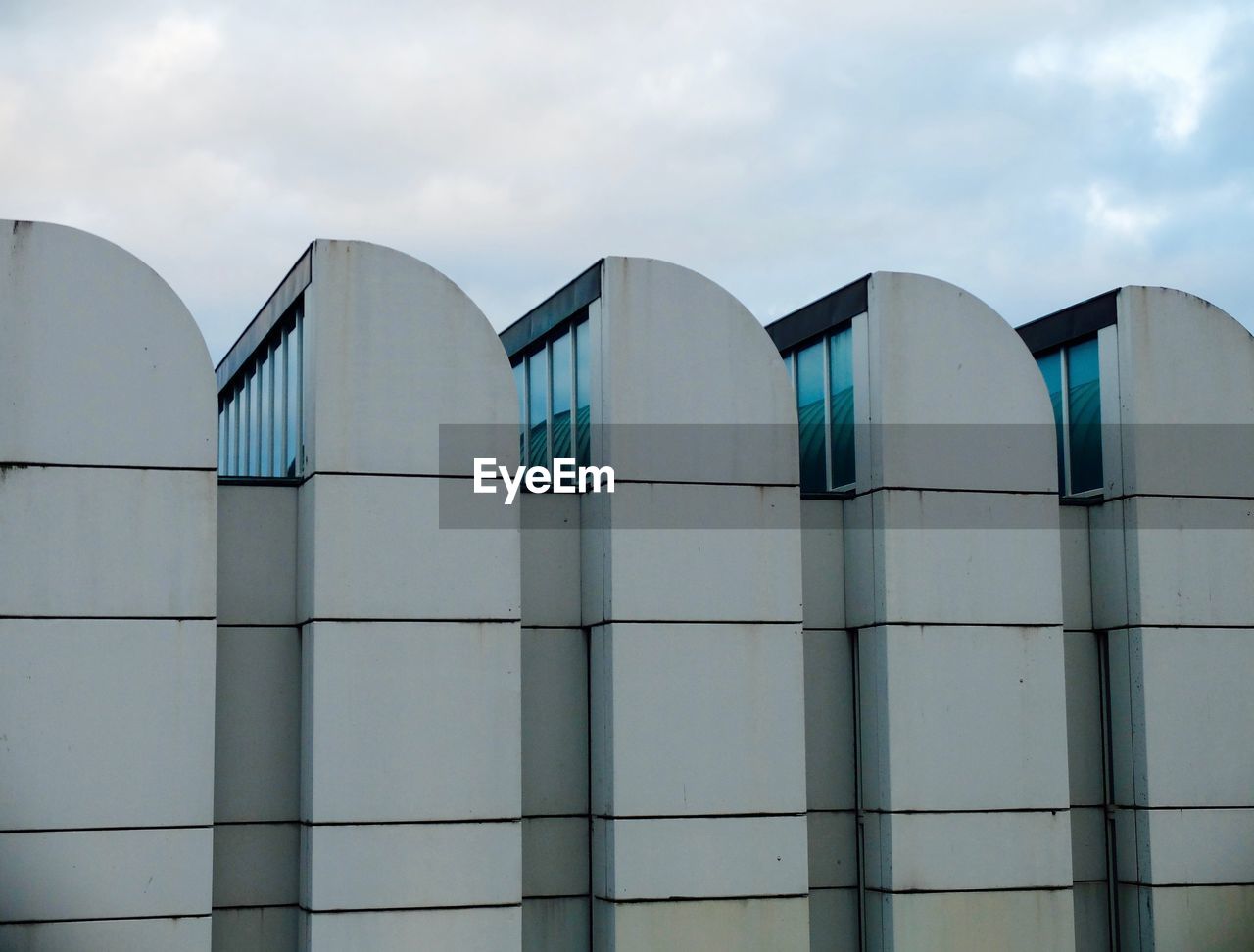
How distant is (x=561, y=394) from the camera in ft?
72.2

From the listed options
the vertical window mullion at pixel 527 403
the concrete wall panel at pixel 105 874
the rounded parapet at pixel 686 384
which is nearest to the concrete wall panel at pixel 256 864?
the concrete wall panel at pixel 105 874

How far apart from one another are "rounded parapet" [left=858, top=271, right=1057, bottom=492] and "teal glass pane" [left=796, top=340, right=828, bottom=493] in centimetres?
186

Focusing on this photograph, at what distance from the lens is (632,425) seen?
63.3 ft

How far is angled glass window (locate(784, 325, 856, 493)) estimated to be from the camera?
2164 centimetres

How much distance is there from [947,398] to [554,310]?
463 centimetres

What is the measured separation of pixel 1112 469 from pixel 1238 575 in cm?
187

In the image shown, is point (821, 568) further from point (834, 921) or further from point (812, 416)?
point (834, 921)

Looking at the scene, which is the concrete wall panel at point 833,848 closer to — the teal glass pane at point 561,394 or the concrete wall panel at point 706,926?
the concrete wall panel at point 706,926

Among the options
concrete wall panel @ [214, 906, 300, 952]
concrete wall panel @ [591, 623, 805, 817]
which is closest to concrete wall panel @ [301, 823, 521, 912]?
concrete wall panel @ [214, 906, 300, 952]

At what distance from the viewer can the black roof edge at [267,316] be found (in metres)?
19.0

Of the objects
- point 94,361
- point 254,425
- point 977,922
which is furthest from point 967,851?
point 94,361

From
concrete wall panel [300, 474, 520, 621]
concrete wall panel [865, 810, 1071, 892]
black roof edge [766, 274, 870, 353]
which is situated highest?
black roof edge [766, 274, 870, 353]

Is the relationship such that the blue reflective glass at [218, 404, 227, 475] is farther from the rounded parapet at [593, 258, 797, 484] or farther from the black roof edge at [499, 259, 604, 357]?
the rounded parapet at [593, 258, 797, 484]

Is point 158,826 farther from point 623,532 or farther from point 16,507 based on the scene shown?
point 623,532
